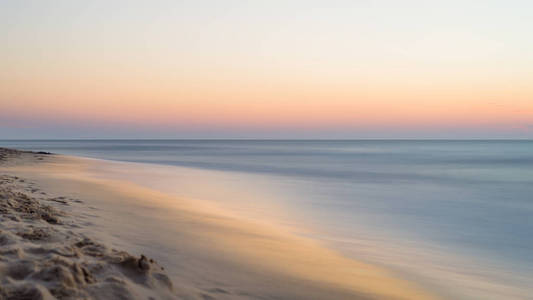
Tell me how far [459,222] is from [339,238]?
5141 mm

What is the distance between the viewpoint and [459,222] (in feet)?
37.7

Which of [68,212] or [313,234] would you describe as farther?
[313,234]

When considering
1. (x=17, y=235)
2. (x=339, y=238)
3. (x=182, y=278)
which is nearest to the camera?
(x=182, y=278)

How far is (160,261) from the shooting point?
15.6ft

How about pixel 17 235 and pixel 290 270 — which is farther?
pixel 290 270

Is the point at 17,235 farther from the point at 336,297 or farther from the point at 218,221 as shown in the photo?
the point at 218,221

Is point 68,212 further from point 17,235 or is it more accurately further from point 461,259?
point 461,259

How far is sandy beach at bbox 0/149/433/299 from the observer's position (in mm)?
3410

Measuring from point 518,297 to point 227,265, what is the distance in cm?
406

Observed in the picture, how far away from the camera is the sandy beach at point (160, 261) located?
3.41 m

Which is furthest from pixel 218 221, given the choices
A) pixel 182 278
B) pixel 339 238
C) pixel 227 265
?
pixel 182 278

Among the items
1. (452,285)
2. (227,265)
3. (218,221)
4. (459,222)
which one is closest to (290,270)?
(227,265)

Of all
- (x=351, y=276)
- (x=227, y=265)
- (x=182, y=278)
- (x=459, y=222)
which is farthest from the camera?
(x=459, y=222)

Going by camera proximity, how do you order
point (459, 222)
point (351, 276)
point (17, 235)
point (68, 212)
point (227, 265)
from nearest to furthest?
point (17, 235) < point (227, 265) < point (351, 276) < point (68, 212) < point (459, 222)
